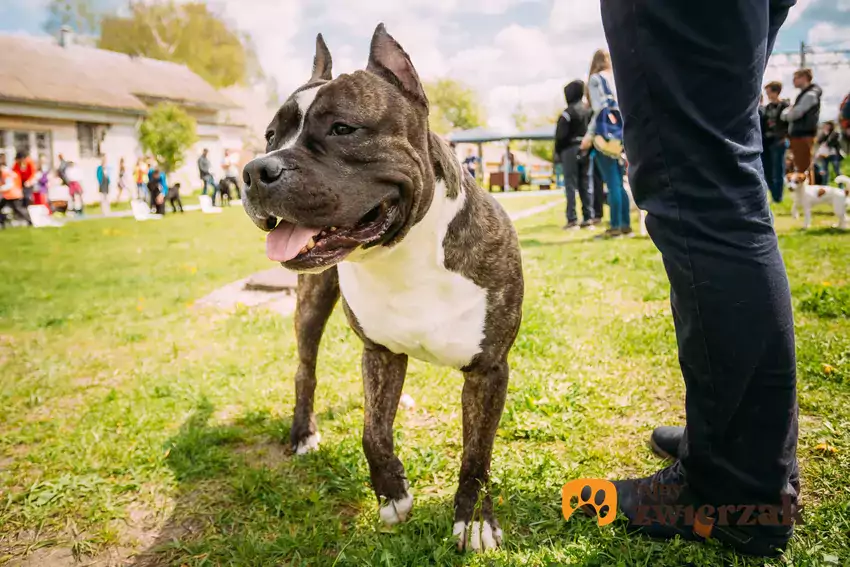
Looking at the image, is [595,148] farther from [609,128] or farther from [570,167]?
[570,167]

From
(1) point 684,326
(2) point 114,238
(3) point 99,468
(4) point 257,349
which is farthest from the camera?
(2) point 114,238

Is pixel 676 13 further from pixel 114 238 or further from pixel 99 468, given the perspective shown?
pixel 114 238

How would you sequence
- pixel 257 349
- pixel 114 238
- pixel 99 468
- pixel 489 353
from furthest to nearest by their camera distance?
pixel 114 238
pixel 257 349
pixel 99 468
pixel 489 353

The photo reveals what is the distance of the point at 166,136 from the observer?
88.6ft

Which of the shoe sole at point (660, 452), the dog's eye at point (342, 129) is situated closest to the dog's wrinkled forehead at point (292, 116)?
the dog's eye at point (342, 129)

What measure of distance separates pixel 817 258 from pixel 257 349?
209 inches

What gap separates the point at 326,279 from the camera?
276 cm

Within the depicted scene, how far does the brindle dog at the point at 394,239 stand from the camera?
1.79m

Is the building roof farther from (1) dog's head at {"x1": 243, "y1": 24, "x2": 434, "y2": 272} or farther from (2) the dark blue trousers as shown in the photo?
(2) the dark blue trousers

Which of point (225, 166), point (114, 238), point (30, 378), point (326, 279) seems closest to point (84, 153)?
point (225, 166)

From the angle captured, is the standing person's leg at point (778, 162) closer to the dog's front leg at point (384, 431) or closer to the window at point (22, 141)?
the dog's front leg at point (384, 431)

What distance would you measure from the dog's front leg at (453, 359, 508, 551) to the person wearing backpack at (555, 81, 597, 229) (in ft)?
23.2

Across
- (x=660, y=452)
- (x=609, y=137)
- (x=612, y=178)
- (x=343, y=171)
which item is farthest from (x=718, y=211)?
(x=612, y=178)

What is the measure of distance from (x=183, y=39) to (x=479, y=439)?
50618mm
